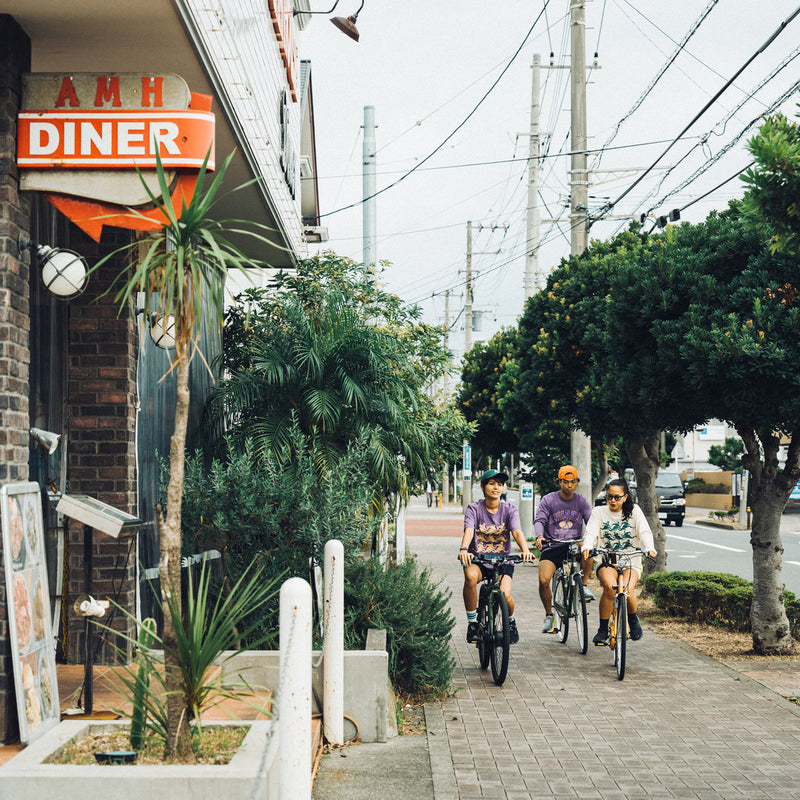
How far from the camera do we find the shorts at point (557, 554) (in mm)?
10750

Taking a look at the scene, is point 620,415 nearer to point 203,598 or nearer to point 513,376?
point 203,598

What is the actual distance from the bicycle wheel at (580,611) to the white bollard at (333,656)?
437cm

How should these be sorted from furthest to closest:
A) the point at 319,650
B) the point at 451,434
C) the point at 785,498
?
the point at 451,434
the point at 785,498
the point at 319,650

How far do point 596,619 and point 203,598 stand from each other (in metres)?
9.11

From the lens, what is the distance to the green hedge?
37.6 feet

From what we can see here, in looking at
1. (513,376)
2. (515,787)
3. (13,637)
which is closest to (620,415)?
(515,787)

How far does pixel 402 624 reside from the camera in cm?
784

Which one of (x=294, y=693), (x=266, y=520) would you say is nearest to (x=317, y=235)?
(x=266, y=520)

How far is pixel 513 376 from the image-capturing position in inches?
962

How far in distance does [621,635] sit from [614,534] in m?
1.04

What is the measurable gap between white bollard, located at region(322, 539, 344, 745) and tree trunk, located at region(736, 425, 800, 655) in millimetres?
5054

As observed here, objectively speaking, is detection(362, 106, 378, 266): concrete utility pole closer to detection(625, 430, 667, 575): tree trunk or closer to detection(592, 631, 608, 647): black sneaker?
detection(625, 430, 667, 575): tree trunk

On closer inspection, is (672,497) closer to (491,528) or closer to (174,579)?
(491,528)

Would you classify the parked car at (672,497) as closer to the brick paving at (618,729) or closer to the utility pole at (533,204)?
the utility pole at (533,204)
